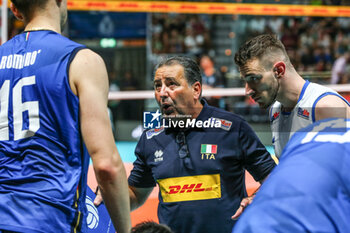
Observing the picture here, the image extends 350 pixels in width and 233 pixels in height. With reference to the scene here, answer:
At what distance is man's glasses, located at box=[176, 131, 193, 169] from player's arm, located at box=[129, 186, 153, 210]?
395 mm

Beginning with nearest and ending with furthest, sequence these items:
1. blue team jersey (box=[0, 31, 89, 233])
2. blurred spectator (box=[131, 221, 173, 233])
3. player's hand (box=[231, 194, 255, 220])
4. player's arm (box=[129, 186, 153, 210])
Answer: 1. blurred spectator (box=[131, 221, 173, 233])
2. blue team jersey (box=[0, 31, 89, 233])
3. player's hand (box=[231, 194, 255, 220])
4. player's arm (box=[129, 186, 153, 210])

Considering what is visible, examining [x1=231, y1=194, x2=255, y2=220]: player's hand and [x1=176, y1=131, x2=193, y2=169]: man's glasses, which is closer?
[x1=231, y1=194, x2=255, y2=220]: player's hand

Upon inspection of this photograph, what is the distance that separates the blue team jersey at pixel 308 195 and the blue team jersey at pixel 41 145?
93 centimetres

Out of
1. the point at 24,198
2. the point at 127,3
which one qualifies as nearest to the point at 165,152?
the point at 24,198

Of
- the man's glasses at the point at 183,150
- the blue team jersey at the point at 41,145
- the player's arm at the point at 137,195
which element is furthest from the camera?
the player's arm at the point at 137,195

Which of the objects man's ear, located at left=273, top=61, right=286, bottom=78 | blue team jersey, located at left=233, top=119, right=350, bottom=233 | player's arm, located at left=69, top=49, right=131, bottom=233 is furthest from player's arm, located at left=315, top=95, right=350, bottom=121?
blue team jersey, located at left=233, top=119, right=350, bottom=233

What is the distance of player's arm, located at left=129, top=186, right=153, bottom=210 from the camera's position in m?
2.83

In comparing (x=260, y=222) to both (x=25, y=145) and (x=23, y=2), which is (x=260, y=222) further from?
(x=23, y=2)

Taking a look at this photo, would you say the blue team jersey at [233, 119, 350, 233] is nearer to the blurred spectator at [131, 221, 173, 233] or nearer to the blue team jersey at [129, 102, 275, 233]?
the blurred spectator at [131, 221, 173, 233]

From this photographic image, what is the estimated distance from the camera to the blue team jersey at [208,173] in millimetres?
2623

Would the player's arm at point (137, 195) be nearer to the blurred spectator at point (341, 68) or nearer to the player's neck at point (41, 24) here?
the player's neck at point (41, 24)

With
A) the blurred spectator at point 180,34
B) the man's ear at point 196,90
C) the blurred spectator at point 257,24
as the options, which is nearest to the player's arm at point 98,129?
the man's ear at point 196,90

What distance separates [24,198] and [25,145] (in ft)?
0.69

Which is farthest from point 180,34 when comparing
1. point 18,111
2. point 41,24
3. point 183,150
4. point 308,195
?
point 308,195
